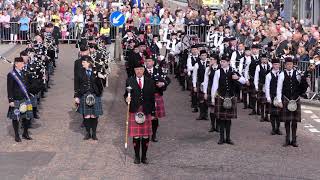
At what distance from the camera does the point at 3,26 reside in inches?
1046

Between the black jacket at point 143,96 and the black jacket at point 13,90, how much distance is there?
2441mm

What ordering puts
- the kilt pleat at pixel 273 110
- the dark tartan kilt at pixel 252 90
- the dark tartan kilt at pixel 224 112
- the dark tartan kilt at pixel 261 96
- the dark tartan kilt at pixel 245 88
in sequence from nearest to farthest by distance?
1. the dark tartan kilt at pixel 224 112
2. the kilt pleat at pixel 273 110
3. the dark tartan kilt at pixel 261 96
4. the dark tartan kilt at pixel 252 90
5. the dark tartan kilt at pixel 245 88

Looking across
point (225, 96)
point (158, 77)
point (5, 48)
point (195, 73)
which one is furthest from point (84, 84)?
point (5, 48)

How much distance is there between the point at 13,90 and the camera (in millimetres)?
12383

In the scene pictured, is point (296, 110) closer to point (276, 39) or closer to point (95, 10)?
point (276, 39)

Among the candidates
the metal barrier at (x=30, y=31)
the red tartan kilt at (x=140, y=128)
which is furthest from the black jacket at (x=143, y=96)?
the metal barrier at (x=30, y=31)

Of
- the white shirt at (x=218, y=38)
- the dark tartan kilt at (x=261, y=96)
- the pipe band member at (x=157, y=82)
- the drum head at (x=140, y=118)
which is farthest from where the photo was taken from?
the white shirt at (x=218, y=38)

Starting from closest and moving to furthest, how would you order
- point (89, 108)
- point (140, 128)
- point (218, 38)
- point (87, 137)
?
point (140, 128)
point (89, 108)
point (87, 137)
point (218, 38)

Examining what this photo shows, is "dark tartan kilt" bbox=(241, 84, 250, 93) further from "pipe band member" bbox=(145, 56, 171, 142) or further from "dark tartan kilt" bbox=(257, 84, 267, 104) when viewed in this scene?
"pipe band member" bbox=(145, 56, 171, 142)

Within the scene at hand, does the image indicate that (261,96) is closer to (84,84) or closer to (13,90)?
(84,84)

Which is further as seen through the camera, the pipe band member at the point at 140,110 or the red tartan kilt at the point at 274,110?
the red tartan kilt at the point at 274,110

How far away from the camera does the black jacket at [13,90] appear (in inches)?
485

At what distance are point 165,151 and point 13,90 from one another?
9.55ft

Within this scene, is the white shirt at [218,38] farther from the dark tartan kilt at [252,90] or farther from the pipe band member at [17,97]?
the pipe band member at [17,97]
